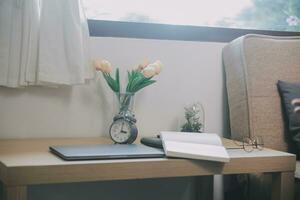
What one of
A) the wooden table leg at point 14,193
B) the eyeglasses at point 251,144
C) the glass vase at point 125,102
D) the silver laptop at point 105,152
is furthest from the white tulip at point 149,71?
the wooden table leg at point 14,193

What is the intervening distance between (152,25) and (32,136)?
688 mm

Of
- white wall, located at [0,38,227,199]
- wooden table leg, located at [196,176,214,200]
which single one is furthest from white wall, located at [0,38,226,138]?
wooden table leg, located at [196,176,214,200]

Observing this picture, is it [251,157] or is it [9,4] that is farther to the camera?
[9,4]

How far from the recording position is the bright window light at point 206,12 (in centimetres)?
184

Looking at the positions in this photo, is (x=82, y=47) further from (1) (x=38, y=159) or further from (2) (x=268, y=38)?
(2) (x=268, y=38)

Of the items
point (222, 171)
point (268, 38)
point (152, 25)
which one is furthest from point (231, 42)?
point (222, 171)

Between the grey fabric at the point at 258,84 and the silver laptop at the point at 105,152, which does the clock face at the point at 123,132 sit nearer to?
the silver laptop at the point at 105,152

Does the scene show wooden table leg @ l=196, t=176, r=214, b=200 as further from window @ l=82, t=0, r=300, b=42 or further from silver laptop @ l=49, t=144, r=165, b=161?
window @ l=82, t=0, r=300, b=42

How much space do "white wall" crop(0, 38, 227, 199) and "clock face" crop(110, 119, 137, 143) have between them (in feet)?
0.86

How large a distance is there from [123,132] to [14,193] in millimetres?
504

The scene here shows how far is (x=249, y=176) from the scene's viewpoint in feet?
5.45

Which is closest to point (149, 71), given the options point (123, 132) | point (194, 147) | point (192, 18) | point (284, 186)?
point (123, 132)

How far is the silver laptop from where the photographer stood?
1.19 meters

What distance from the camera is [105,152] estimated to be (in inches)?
49.5
